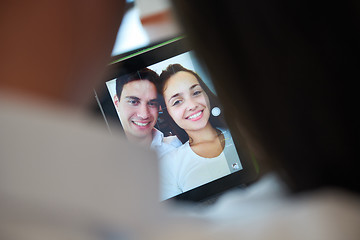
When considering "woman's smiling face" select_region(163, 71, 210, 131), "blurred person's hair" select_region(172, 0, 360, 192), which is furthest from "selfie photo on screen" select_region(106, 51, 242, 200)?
"blurred person's hair" select_region(172, 0, 360, 192)

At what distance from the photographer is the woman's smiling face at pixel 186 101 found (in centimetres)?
66

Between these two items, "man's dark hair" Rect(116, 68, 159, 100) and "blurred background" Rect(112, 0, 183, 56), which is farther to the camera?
"blurred background" Rect(112, 0, 183, 56)

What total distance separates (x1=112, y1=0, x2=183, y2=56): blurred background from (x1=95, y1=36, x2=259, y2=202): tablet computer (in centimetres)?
6

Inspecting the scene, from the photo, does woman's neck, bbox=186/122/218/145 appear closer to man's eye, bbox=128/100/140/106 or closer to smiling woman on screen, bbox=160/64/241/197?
smiling woman on screen, bbox=160/64/241/197

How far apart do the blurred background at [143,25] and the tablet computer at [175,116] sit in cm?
6

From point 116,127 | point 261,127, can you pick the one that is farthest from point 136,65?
point 261,127

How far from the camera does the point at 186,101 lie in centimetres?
67

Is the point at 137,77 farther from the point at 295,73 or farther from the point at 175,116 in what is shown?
the point at 295,73

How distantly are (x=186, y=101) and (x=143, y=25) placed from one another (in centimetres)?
33

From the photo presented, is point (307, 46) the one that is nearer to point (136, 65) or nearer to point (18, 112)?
point (18, 112)

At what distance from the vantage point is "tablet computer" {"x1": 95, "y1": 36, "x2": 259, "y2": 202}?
2.16ft

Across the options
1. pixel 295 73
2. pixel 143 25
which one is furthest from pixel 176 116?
pixel 295 73

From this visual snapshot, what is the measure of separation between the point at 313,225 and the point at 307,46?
10cm

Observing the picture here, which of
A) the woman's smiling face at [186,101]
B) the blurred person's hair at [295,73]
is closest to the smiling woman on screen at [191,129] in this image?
the woman's smiling face at [186,101]
